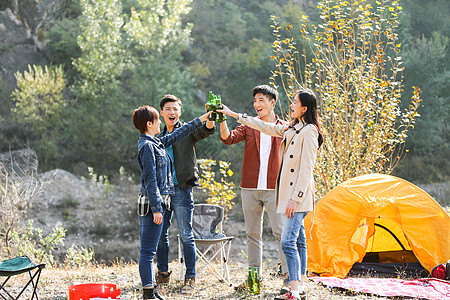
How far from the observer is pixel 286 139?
3.29 metres

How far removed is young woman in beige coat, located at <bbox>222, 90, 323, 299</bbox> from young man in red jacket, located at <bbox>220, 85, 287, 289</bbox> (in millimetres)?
322

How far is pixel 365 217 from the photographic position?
456 cm

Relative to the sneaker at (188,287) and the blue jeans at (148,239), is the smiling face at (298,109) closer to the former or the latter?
the blue jeans at (148,239)

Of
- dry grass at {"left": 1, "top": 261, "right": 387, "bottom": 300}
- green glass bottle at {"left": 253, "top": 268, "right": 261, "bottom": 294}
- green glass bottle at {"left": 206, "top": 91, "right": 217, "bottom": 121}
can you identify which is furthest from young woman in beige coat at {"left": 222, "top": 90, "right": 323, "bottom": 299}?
dry grass at {"left": 1, "top": 261, "right": 387, "bottom": 300}

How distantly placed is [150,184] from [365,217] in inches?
92.4

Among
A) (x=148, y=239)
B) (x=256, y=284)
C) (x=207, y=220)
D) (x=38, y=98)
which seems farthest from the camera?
(x=38, y=98)

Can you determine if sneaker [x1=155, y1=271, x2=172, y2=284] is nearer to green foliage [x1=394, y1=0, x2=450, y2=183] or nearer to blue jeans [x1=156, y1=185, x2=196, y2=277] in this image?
blue jeans [x1=156, y1=185, x2=196, y2=277]

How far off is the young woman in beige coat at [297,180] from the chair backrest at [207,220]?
1.14 m

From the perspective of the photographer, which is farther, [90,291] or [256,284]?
[256,284]

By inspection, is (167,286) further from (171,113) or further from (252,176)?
(171,113)

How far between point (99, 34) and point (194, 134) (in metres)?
11.3

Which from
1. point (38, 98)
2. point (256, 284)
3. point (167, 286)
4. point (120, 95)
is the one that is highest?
point (120, 95)

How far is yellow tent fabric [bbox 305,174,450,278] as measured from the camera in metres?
4.39

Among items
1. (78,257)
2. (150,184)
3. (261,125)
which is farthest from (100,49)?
(150,184)
